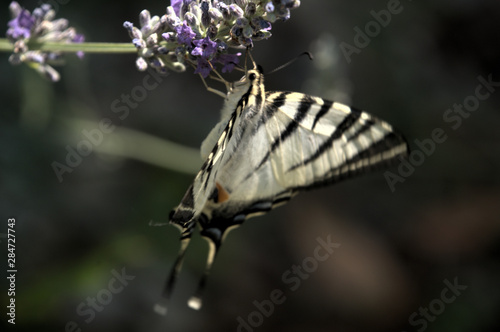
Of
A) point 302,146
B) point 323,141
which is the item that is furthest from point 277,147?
point 323,141

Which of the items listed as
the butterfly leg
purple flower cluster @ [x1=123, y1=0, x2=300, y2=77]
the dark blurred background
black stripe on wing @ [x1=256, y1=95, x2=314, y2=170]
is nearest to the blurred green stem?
the dark blurred background

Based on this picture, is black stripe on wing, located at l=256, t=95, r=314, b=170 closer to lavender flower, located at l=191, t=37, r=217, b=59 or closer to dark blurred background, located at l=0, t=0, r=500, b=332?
lavender flower, located at l=191, t=37, r=217, b=59

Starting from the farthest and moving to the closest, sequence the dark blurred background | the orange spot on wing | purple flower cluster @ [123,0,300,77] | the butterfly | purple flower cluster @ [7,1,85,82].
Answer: the dark blurred background < the orange spot on wing < the butterfly < purple flower cluster @ [7,1,85,82] < purple flower cluster @ [123,0,300,77]

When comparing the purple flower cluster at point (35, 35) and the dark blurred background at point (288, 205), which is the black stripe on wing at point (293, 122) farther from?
the dark blurred background at point (288, 205)

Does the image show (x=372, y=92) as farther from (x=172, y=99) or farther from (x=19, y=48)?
(x=19, y=48)

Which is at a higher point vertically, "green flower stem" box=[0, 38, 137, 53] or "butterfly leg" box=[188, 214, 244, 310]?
"green flower stem" box=[0, 38, 137, 53]

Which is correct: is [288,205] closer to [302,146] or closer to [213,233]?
[213,233]
